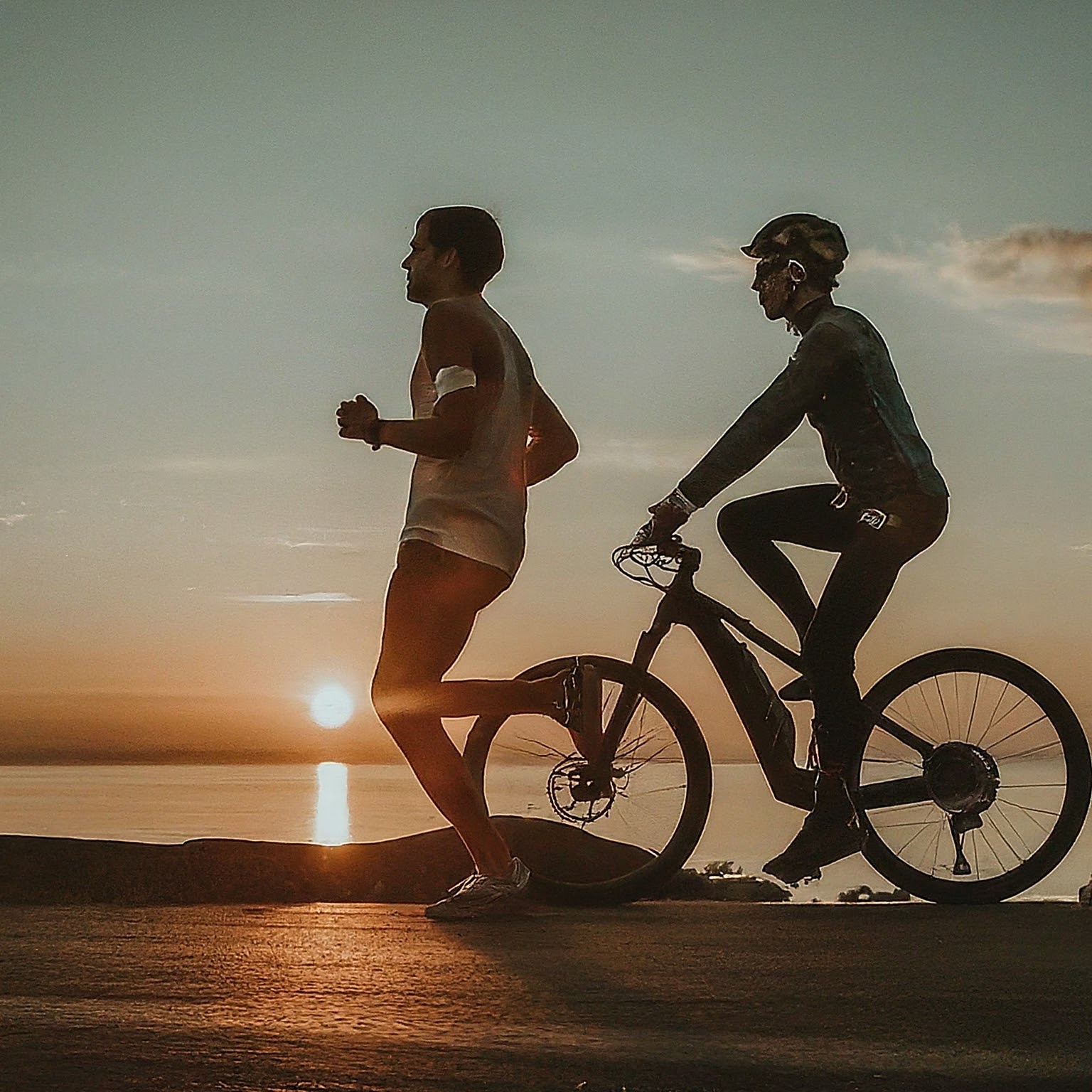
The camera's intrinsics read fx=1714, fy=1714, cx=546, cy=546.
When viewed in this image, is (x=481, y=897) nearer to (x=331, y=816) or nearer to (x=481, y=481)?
(x=481, y=481)

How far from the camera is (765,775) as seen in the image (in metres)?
6.36

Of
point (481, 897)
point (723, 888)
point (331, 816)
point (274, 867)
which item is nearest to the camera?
point (481, 897)

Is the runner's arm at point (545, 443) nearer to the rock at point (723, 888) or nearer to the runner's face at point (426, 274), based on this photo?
the runner's face at point (426, 274)

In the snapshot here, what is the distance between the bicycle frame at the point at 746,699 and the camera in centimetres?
632

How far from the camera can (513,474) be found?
603 cm

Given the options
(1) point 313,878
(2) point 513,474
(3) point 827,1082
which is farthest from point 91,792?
(3) point 827,1082

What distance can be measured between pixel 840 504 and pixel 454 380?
159 centimetres

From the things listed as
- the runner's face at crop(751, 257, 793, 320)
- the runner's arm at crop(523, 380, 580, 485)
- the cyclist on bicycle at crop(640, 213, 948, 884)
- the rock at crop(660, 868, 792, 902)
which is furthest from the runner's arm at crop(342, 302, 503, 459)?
the rock at crop(660, 868, 792, 902)

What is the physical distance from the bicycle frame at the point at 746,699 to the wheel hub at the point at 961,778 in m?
0.05

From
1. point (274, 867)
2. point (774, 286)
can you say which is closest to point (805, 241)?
point (774, 286)

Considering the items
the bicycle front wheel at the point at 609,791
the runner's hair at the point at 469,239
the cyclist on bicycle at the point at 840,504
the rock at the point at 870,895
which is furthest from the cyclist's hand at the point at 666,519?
the rock at the point at 870,895

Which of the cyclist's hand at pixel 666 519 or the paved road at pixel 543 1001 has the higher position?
the cyclist's hand at pixel 666 519

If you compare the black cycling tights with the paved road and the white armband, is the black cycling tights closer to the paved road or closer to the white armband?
the paved road

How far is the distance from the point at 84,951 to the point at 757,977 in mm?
1884
